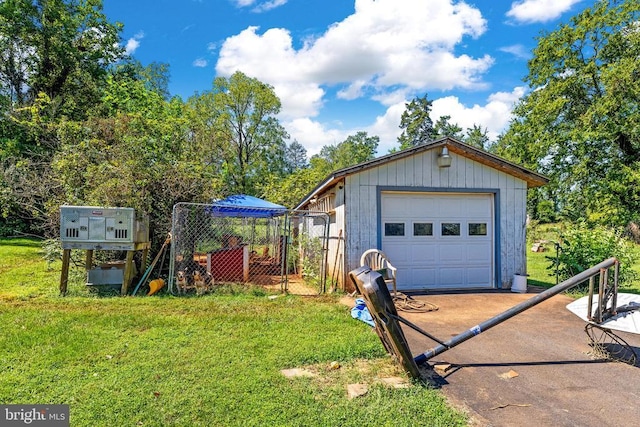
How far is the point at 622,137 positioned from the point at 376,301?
1934 centimetres

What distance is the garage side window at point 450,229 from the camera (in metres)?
8.27

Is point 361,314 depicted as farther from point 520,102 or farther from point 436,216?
point 520,102

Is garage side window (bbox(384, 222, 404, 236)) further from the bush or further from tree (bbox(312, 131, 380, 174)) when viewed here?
tree (bbox(312, 131, 380, 174))

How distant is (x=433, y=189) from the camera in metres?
8.02

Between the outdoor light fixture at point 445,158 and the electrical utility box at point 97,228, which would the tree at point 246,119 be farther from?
the electrical utility box at point 97,228

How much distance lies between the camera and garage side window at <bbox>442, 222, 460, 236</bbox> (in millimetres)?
8273

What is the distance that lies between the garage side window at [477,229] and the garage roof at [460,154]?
135 cm

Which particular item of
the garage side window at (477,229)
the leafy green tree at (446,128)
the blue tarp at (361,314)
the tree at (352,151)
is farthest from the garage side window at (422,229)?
the leafy green tree at (446,128)

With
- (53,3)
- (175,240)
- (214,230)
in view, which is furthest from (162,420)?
(53,3)

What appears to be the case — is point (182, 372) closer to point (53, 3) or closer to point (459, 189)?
point (459, 189)

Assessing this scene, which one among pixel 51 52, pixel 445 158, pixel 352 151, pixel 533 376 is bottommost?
pixel 533 376

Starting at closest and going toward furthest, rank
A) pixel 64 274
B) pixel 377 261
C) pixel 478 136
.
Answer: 1. pixel 64 274
2. pixel 377 261
3. pixel 478 136

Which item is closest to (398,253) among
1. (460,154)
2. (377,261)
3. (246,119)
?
(377,261)

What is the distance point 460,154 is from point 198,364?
689 cm
